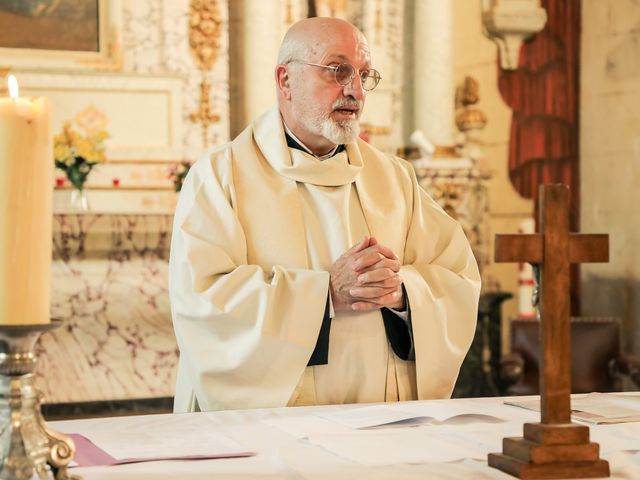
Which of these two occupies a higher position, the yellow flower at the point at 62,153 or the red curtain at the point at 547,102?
the red curtain at the point at 547,102

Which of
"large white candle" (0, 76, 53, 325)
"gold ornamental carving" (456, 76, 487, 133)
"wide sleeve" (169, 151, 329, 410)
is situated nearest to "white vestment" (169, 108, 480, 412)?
"wide sleeve" (169, 151, 329, 410)

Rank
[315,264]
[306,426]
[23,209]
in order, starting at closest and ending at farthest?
[23,209] < [306,426] < [315,264]

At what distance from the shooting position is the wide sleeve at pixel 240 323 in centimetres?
304

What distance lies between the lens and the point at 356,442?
2.11 meters

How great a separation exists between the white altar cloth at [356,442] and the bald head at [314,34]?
1345mm

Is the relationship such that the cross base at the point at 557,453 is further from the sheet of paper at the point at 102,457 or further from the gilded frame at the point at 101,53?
the gilded frame at the point at 101,53

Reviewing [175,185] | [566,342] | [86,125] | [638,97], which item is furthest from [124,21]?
[566,342]

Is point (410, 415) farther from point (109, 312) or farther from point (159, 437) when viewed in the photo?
point (109, 312)

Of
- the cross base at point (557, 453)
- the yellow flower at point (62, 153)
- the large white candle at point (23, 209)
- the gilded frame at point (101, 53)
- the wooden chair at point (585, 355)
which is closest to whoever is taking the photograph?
the large white candle at point (23, 209)

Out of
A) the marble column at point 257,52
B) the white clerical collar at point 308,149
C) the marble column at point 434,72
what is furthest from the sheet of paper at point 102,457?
the marble column at point 434,72

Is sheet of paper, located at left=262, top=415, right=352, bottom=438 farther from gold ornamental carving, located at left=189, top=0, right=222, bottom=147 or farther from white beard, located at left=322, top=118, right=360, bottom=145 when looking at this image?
gold ornamental carving, located at left=189, top=0, right=222, bottom=147

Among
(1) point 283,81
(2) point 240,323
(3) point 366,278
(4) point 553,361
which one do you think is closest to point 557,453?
(4) point 553,361

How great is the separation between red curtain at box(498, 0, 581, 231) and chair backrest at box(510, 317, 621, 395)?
227cm

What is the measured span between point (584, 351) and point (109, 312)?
2880 mm
